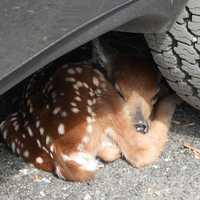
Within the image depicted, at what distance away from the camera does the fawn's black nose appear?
2578 millimetres

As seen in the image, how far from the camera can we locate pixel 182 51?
217cm

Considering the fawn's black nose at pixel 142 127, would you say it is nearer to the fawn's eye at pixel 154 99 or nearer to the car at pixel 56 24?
the fawn's eye at pixel 154 99

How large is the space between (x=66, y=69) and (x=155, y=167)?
1.87 ft

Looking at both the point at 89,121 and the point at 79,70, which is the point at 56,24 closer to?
the point at 89,121

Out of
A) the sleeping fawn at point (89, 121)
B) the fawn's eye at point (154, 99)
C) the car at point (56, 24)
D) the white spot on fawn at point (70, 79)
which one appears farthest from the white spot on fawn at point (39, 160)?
the car at point (56, 24)

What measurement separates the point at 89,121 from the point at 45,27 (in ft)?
2.89

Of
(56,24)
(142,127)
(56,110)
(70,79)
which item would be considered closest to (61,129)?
(56,110)

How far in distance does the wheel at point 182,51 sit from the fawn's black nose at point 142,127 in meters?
0.27

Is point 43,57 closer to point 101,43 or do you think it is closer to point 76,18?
point 76,18

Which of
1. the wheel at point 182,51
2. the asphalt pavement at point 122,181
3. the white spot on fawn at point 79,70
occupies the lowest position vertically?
the asphalt pavement at point 122,181

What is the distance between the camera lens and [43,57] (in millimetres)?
1694

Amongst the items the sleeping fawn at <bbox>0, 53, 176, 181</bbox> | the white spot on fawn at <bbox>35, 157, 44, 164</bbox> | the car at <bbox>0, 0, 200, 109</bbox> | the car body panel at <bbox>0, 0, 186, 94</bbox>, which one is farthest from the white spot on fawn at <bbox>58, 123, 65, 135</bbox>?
the car body panel at <bbox>0, 0, 186, 94</bbox>

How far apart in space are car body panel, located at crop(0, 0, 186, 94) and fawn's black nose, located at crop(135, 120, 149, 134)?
86cm

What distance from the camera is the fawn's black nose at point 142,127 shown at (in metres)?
2.58
